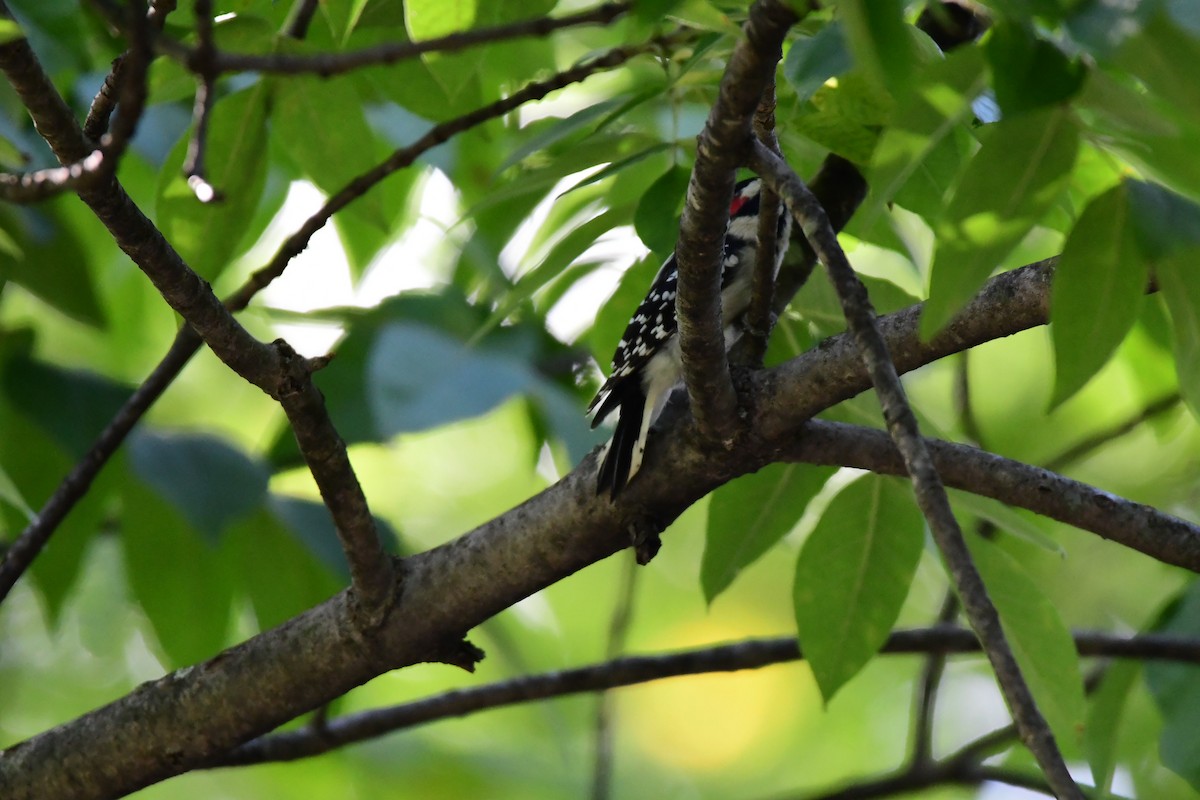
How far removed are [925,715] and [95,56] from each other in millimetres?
2603

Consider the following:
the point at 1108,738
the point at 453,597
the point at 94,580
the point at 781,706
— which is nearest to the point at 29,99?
the point at 453,597

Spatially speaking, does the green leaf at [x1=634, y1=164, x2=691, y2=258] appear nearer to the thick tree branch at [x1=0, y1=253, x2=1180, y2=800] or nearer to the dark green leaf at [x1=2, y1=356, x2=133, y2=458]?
the thick tree branch at [x1=0, y1=253, x2=1180, y2=800]

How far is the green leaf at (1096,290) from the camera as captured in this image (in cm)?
126

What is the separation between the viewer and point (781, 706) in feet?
18.4

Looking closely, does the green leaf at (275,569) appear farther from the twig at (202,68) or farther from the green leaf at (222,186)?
the twig at (202,68)

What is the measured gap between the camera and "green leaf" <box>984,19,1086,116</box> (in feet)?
3.60

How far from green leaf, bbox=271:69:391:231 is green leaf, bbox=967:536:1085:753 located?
1.43 metres

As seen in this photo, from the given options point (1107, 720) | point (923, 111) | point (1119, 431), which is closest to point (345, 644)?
point (923, 111)

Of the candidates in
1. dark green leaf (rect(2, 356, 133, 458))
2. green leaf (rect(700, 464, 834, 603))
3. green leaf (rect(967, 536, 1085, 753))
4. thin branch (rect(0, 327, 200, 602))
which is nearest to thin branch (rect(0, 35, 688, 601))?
thin branch (rect(0, 327, 200, 602))

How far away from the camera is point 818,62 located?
1360 millimetres

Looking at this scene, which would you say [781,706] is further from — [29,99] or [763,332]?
[29,99]

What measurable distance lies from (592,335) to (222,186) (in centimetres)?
76

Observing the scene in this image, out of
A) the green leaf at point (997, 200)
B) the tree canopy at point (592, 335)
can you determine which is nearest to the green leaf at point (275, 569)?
→ the tree canopy at point (592, 335)

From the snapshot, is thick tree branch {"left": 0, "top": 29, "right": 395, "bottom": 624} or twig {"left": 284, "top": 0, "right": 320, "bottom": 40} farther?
twig {"left": 284, "top": 0, "right": 320, "bottom": 40}
